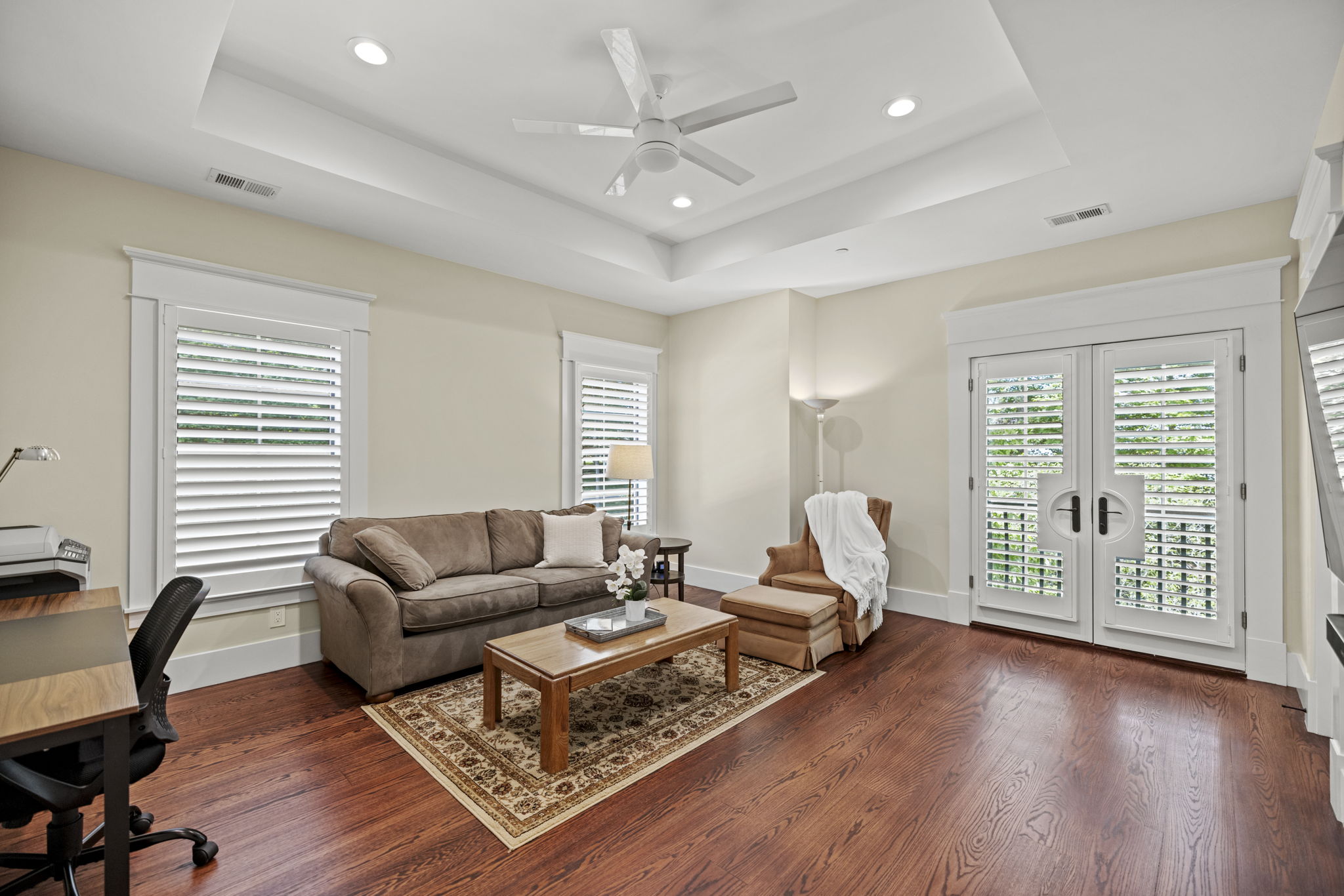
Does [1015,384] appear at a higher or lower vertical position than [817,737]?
higher

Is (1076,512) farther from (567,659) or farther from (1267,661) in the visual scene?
(567,659)

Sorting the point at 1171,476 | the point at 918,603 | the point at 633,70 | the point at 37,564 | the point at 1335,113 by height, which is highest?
the point at 633,70

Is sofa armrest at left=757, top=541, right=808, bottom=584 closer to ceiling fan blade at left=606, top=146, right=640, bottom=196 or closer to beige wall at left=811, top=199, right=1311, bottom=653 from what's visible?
beige wall at left=811, top=199, right=1311, bottom=653

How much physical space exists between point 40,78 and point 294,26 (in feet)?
3.26

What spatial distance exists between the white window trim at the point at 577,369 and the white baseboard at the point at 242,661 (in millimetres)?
2194

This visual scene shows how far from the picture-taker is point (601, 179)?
12.8ft

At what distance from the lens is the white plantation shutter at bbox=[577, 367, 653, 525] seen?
5.51 m

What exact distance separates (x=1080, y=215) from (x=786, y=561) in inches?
118

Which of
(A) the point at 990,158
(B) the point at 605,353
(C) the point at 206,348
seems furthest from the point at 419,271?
(A) the point at 990,158

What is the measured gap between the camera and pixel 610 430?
5746mm

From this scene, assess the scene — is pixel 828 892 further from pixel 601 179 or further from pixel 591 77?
pixel 601 179

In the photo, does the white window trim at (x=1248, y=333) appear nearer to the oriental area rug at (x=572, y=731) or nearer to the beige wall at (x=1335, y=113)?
the beige wall at (x=1335, y=113)

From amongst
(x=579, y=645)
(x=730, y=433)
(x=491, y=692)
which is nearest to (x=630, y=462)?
(x=730, y=433)

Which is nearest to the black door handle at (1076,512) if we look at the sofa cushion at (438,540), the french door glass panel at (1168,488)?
the french door glass panel at (1168,488)
